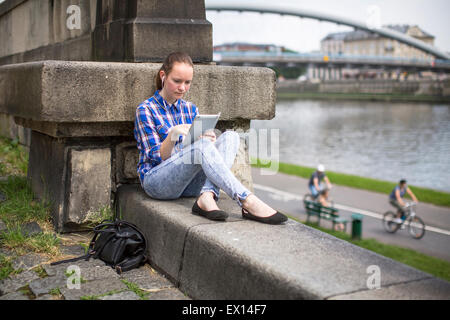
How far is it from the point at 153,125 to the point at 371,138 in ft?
147

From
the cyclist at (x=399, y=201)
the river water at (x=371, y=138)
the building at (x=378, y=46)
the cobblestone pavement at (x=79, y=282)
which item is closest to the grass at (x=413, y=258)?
the cyclist at (x=399, y=201)

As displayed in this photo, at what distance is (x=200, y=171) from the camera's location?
3.21 metres

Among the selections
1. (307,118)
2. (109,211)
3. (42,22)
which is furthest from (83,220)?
(307,118)

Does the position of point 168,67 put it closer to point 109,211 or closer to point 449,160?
point 109,211

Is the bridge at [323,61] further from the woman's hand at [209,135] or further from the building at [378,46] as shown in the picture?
the woman's hand at [209,135]

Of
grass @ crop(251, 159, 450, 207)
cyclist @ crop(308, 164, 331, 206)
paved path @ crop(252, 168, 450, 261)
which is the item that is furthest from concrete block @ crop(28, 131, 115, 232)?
grass @ crop(251, 159, 450, 207)

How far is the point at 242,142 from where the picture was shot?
390 cm

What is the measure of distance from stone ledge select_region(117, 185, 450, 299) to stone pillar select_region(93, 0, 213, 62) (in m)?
1.11

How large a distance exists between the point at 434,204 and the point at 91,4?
16.4 metres

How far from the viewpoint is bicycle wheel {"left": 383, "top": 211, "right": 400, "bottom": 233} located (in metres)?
14.0

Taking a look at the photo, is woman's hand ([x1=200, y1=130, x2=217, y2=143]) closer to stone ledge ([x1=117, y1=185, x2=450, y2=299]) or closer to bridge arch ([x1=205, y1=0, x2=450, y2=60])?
stone ledge ([x1=117, y1=185, x2=450, y2=299])

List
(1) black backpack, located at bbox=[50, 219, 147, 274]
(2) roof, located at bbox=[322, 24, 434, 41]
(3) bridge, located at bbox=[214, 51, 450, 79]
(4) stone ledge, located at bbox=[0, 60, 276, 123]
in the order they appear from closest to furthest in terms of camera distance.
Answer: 1. (1) black backpack, located at bbox=[50, 219, 147, 274]
2. (4) stone ledge, located at bbox=[0, 60, 276, 123]
3. (3) bridge, located at bbox=[214, 51, 450, 79]
4. (2) roof, located at bbox=[322, 24, 434, 41]

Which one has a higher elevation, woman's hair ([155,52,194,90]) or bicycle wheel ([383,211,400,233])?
woman's hair ([155,52,194,90])

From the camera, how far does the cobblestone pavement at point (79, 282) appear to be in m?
2.31
